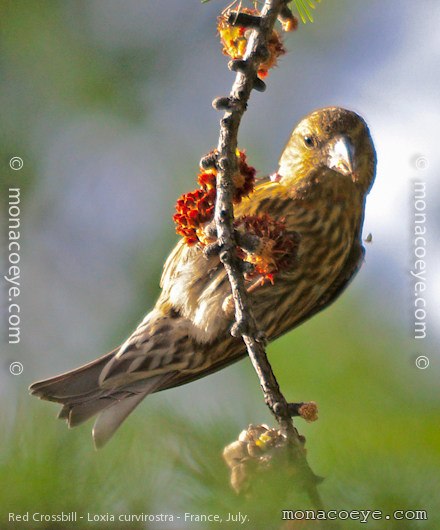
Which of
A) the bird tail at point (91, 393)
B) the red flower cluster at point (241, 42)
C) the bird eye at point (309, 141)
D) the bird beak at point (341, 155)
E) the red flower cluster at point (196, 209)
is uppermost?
the bird eye at point (309, 141)

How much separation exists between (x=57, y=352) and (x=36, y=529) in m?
1.44

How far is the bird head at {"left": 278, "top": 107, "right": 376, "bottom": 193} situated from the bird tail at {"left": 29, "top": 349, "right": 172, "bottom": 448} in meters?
0.76

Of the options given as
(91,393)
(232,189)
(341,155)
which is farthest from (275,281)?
(232,189)

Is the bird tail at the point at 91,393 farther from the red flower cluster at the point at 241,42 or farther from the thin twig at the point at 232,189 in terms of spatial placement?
the red flower cluster at the point at 241,42

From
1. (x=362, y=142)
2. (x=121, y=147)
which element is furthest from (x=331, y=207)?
(x=121, y=147)

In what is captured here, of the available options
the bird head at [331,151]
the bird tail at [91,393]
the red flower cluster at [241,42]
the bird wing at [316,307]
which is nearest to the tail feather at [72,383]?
the bird tail at [91,393]

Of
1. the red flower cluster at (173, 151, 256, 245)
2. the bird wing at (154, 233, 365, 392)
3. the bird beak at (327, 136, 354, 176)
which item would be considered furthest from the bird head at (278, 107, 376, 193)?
the red flower cluster at (173, 151, 256, 245)

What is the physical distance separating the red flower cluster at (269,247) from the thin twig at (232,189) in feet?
0.31

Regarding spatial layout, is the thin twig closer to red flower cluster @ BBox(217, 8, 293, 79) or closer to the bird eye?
red flower cluster @ BBox(217, 8, 293, 79)

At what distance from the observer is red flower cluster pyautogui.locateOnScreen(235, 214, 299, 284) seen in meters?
1.60

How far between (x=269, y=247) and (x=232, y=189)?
165 mm

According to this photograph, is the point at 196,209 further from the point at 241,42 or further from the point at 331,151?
the point at 331,151

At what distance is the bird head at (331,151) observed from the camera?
241 centimetres

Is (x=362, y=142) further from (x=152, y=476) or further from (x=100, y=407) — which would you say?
(x=152, y=476)
